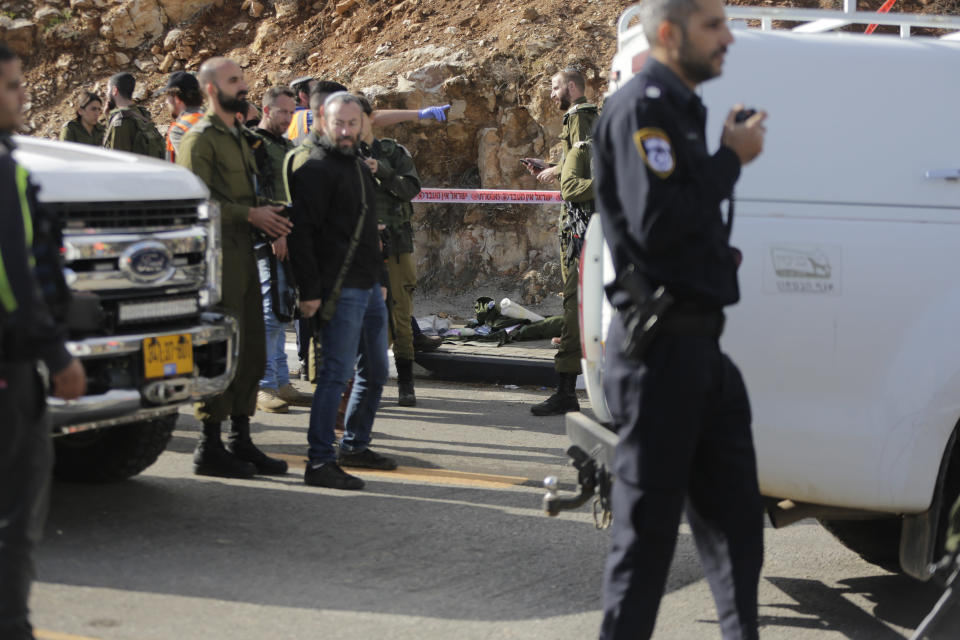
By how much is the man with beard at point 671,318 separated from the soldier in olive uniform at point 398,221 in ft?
14.5

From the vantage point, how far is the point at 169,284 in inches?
201

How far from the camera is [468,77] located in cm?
1448

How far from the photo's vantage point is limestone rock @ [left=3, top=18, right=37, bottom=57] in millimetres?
18578

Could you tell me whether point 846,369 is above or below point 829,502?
above

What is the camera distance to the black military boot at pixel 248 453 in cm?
639

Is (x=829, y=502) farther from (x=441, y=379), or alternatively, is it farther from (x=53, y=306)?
(x=441, y=379)

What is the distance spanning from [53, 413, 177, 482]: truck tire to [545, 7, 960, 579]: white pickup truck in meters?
2.63

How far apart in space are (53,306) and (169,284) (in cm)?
168

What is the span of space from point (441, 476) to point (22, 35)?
48.6 feet

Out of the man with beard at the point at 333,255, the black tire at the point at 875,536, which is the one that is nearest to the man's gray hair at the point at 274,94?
the man with beard at the point at 333,255

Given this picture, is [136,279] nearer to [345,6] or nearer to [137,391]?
[137,391]

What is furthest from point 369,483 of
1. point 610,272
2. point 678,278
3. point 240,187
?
point 678,278

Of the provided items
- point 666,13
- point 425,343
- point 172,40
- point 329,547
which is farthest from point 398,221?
Result: point 172,40

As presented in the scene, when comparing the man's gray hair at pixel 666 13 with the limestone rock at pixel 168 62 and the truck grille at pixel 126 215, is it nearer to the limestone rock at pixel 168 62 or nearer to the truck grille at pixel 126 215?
the truck grille at pixel 126 215
